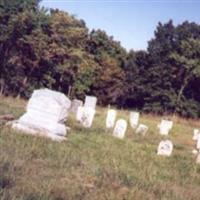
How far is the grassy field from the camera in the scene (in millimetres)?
8852

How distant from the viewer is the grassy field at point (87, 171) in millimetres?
8852

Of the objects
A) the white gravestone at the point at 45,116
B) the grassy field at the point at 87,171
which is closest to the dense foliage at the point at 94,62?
the white gravestone at the point at 45,116

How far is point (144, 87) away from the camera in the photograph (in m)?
57.5

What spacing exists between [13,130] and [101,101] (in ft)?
142

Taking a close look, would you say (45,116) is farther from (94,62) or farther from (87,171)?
(94,62)

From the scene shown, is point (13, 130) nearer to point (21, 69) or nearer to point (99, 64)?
point (21, 69)

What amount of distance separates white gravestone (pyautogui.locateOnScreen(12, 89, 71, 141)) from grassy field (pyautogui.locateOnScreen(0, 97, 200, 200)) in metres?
0.58

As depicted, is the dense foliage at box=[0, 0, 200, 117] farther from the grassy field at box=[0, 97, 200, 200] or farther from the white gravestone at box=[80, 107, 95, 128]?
the grassy field at box=[0, 97, 200, 200]

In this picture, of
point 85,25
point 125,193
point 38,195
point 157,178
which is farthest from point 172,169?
point 85,25

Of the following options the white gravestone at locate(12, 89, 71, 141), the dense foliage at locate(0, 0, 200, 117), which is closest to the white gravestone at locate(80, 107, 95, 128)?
the white gravestone at locate(12, 89, 71, 141)

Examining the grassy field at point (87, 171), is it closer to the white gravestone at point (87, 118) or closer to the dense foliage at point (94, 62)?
the white gravestone at point (87, 118)

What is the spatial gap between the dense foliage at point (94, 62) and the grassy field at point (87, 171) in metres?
28.5

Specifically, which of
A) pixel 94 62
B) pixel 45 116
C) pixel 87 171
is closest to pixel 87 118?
pixel 45 116

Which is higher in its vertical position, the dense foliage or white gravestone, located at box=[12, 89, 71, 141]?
the dense foliage
